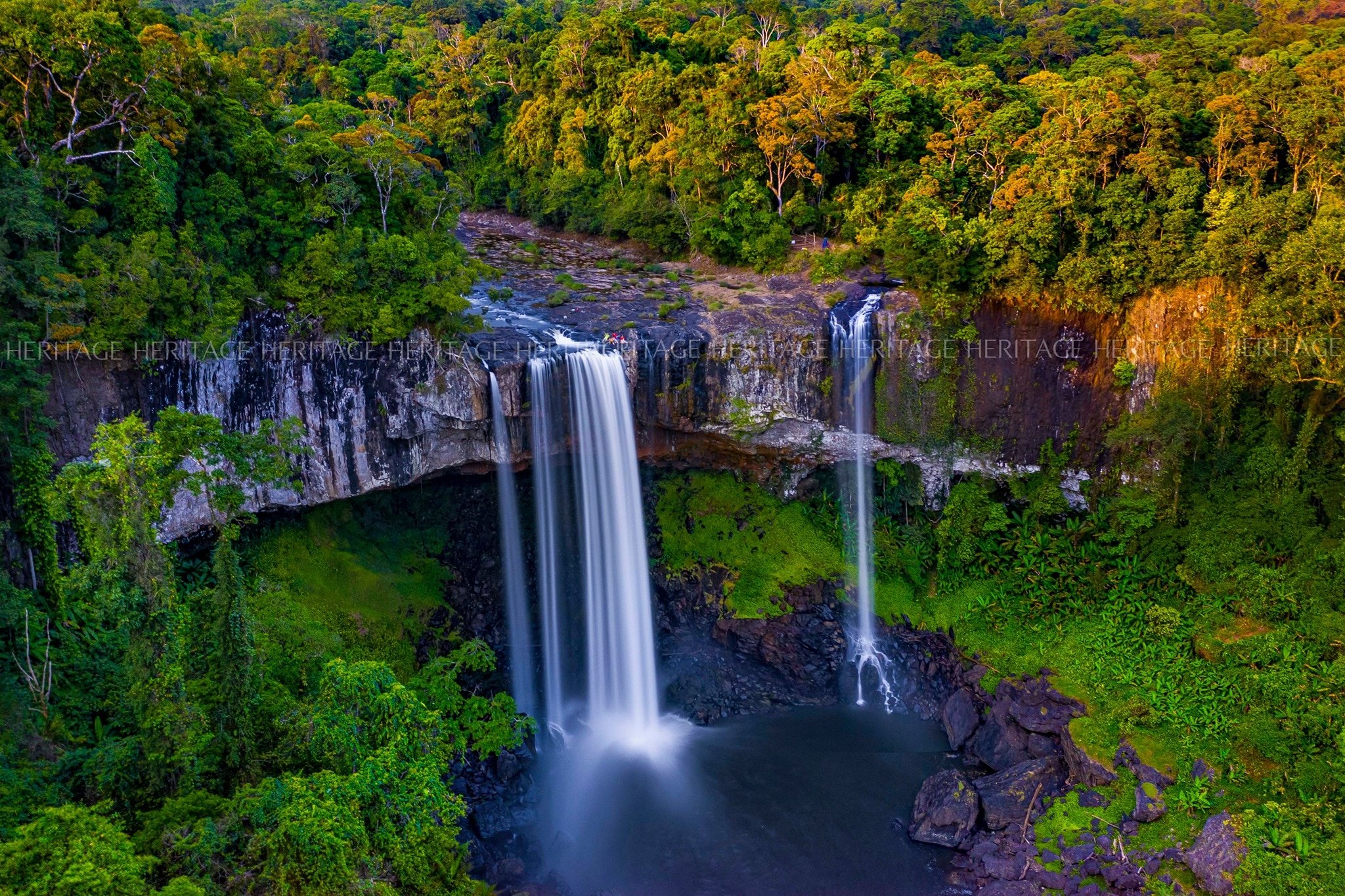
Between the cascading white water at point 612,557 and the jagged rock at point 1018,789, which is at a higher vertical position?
the cascading white water at point 612,557

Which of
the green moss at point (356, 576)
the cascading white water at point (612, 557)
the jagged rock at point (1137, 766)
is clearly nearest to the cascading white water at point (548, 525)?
the cascading white water at point (612, 557)

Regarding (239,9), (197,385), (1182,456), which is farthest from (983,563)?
(239,9)

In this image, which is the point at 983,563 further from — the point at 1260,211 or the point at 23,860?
the point at 23,860

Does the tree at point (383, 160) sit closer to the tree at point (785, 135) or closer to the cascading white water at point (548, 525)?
the cascading white water at point (548, 525)

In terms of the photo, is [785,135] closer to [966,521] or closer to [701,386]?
[701,386]

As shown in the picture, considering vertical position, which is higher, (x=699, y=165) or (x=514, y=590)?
(x=699, y=165)

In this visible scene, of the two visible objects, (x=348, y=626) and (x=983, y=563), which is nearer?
(x=348, y=626)

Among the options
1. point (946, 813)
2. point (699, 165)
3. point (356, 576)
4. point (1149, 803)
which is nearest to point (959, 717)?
point (946, 813)
